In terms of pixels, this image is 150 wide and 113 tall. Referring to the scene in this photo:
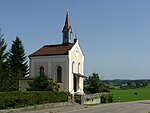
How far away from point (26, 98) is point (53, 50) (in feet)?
69.1

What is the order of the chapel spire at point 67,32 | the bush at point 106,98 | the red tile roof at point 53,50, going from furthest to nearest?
the chapel spire at point 67,32, the bush at point 106,98, the red tile roof at point 53,50

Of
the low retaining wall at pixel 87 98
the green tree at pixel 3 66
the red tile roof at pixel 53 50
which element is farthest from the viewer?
the red tile roof at pixel 53 50

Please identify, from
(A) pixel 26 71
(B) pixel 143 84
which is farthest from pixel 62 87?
(B) pixel 143 84

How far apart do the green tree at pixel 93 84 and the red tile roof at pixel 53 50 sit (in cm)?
800

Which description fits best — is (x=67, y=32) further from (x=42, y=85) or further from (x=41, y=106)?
(x=41, y=106)

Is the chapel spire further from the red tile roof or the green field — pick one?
the green field

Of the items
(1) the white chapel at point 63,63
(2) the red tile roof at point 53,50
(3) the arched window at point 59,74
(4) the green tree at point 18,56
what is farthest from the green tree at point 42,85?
(4) the green tree at point 18,56

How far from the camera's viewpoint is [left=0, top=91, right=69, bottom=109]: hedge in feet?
89.9

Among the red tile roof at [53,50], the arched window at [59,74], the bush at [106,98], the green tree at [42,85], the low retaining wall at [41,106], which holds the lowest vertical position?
the low retaining wall at [41,106]

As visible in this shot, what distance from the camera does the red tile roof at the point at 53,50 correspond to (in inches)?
1918

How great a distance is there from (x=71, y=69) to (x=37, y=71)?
19.1ft

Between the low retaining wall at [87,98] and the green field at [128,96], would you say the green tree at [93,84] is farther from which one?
the low retaining wall at [87,98]

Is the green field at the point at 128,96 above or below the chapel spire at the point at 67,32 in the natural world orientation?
below

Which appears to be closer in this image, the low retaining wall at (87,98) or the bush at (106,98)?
the low retaining wall at (87,98)
